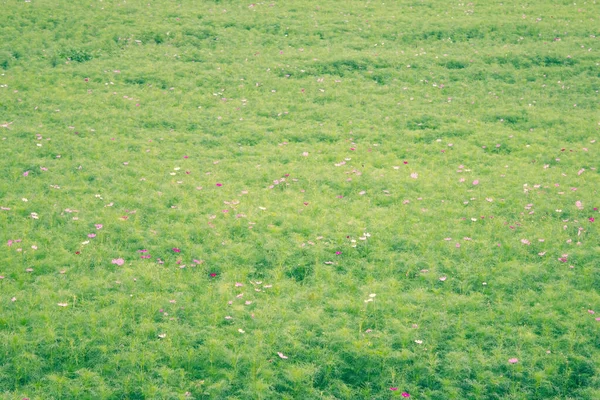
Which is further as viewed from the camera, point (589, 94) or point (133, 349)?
point (589, 94)

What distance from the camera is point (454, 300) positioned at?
8.80 meters

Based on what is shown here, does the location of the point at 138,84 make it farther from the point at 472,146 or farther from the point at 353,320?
the point at 353,320

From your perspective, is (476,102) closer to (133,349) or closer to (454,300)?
(454,300)


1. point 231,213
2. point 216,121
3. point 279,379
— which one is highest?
point 216,121

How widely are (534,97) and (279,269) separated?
11744mm

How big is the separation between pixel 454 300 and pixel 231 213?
4.75 meters

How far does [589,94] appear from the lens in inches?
688

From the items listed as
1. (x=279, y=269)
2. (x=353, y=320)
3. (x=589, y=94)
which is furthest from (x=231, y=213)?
(x=589, y=94)

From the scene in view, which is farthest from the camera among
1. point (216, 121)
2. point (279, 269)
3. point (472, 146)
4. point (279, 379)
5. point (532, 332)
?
point (216, 121)

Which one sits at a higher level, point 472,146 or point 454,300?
point 472,146

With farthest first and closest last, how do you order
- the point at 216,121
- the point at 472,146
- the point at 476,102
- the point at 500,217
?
the point at 476,102 → the point at 216,121 → the point at 472,146 → the point at 500,217

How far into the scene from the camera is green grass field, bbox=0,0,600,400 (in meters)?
7.59

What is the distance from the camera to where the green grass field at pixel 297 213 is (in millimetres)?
7594

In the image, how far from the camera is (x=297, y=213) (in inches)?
448
